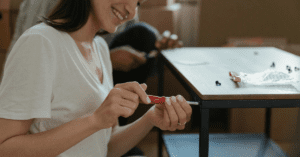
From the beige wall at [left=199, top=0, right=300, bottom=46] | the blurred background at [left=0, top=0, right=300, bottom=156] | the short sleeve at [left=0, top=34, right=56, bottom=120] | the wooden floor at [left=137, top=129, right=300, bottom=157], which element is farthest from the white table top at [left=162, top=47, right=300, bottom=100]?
the beige wall at [left=199, top=0, right=300, bottom=46]

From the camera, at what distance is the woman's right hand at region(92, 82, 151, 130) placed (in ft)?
2.02

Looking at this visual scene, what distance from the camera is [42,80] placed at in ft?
2.01

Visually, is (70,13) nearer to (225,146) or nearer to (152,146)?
(225,146)

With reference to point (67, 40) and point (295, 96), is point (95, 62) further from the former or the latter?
point (295, 96)

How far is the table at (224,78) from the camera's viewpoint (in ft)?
2.08

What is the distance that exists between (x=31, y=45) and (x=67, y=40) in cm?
11

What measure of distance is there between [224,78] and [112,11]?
351mm

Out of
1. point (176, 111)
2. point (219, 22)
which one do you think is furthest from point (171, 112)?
point (219, 22)

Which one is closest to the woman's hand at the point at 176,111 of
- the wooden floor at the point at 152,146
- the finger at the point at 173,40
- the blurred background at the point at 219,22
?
the finger at the point at 173,40

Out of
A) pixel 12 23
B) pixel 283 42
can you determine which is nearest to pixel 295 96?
pixel 283 42

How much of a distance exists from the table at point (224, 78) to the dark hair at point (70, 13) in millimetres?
316

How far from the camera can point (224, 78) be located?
2.63 feet

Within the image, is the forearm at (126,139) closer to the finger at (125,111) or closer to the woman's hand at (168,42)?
the finger at (125,111)

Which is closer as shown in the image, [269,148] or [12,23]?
[269,148]
